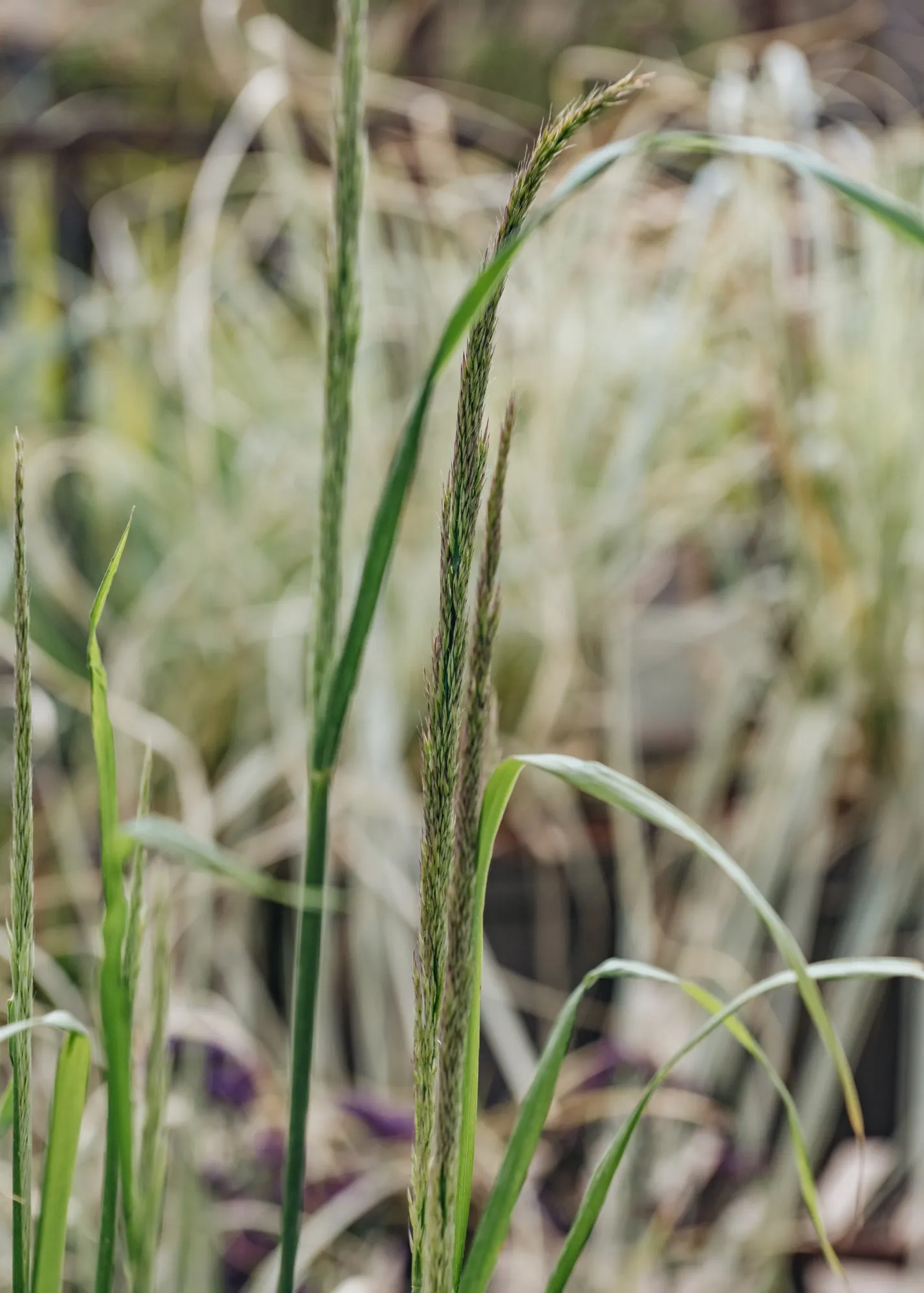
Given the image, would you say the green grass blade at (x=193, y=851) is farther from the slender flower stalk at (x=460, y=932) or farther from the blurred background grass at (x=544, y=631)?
the blurred background grass at (x=544, y=631)

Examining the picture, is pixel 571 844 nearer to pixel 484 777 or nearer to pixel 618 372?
pixel 618 372

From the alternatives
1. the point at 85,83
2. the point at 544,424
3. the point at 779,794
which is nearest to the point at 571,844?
the point at 779,794

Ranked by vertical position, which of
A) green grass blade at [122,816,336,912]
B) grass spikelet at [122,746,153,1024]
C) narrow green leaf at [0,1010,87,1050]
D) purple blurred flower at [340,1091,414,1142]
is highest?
green grass blade at [122,816,336,912]

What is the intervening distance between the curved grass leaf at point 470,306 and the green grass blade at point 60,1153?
0.18 ft

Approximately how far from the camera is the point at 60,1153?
0.17 m

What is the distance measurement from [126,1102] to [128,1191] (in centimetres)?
2

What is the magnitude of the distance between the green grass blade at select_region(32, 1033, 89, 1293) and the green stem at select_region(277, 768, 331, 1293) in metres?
0.03

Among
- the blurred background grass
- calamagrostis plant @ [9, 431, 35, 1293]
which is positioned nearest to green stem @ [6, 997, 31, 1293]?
calamagrostis plant @ [9, 431, 35, 1293]

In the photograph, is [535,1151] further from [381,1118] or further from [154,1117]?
[381,1118]

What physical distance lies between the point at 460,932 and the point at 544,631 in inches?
20.4

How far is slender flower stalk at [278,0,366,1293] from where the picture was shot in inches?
6.3

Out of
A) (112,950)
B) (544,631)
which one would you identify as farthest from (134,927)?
(544,631)

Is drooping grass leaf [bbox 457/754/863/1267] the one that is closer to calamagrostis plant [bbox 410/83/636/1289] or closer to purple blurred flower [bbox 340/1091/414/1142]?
calamagrostis plant [bbox 410/83/636/1289]

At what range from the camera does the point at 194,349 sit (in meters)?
0.66
